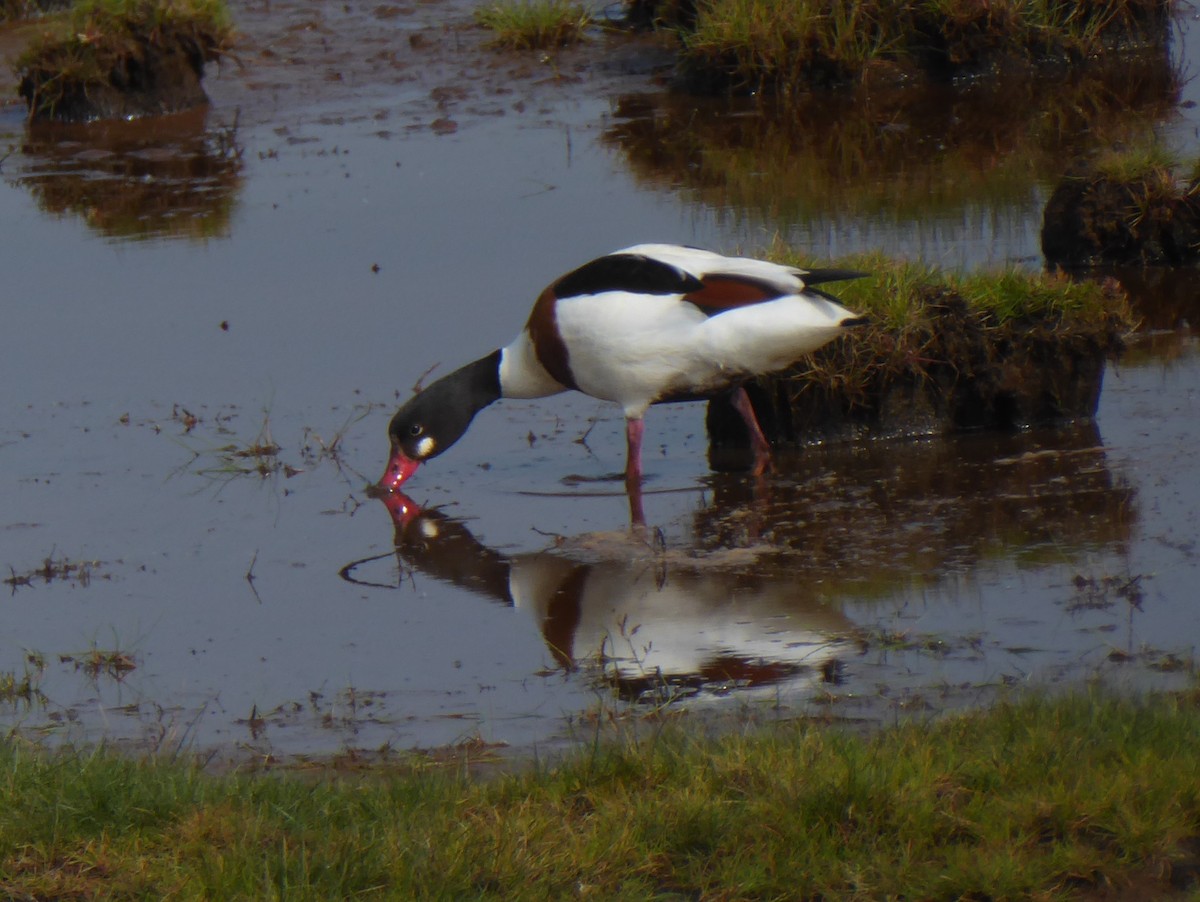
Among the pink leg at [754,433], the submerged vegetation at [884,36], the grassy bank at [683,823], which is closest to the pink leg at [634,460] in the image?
the pink leg at [754,433]

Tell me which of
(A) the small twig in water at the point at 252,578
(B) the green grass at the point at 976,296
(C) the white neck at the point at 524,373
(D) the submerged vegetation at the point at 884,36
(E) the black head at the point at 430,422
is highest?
(D) the submerged vegetation at the point at 884,36

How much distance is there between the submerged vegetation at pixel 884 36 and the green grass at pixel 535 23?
1.42 m

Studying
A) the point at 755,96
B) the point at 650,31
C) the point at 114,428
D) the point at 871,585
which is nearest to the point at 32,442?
the point at 114,428

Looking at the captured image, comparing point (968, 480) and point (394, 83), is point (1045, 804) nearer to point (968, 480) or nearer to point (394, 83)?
point (968, 480)

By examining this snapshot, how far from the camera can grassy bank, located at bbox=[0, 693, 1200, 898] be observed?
11.5 ft

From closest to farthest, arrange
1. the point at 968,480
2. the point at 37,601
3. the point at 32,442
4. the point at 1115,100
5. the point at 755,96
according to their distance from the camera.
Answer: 1. the point at 37,601
2. the point at 968,480
3. the point at 32,442
4. the point at 1115,100
5. the point at 755,96

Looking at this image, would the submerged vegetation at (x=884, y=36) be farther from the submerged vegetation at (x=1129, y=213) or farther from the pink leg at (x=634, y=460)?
the pink leg at (x=634, y=460)

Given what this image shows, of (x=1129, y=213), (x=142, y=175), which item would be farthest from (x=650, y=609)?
(x=142, y=175)

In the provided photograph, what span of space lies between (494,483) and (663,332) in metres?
0.93

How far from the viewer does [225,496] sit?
268 inches

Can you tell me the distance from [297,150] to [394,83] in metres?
1.94

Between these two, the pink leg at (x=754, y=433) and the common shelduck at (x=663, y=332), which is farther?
the pink leg at (x=754, y=433)

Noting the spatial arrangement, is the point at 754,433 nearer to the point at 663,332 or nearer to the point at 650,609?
the point at 663,332

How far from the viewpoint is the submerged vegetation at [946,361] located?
6.87 metres
